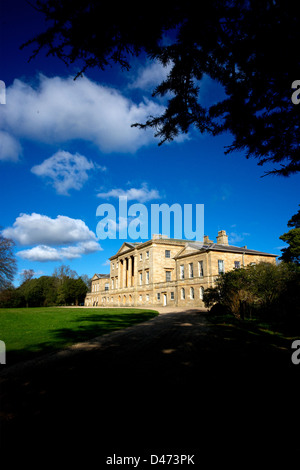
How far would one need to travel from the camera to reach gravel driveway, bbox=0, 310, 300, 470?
8.09 feet

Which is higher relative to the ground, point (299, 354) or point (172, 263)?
point (172, 263)

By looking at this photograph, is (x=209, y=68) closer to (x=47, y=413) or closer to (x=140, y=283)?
(x=47, y=413)

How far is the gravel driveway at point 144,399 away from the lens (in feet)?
8.09

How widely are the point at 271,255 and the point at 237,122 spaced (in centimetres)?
3807

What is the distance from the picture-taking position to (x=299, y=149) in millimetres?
3537

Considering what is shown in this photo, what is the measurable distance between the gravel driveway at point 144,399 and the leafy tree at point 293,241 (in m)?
28.9

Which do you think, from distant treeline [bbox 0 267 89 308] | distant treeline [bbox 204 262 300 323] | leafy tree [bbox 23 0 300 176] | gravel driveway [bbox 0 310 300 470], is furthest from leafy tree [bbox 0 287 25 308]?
leafy tree [bbox 23 0 300 176]

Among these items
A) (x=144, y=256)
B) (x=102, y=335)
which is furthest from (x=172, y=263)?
(x=102, y=335)

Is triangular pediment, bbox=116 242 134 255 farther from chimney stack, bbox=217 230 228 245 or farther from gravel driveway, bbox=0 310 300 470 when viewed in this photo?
→ gravel driveway, bbox=0 310 300 470

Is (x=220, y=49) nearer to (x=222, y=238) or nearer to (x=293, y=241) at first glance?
(x=293, y=241)

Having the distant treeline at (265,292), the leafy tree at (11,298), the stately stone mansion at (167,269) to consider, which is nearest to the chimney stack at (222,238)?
the stately stone mansion at (167,269)

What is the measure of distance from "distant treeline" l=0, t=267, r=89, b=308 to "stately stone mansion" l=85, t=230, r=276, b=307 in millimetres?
5663

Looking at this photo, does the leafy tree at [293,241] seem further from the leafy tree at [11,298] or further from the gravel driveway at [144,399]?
the leafy tree at [11,298]

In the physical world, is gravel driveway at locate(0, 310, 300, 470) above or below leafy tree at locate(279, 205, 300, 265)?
below
